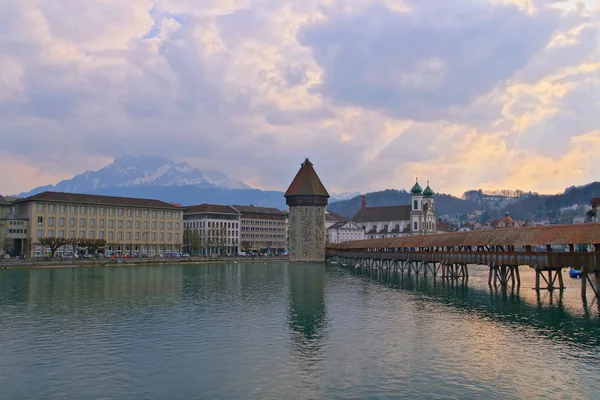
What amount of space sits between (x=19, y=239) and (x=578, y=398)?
278 feet

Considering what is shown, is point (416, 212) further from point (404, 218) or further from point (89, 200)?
point (89, 200)

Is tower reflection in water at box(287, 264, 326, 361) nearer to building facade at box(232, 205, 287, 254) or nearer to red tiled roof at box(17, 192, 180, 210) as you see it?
red tiled roof at box(17, 192, 180, 210)

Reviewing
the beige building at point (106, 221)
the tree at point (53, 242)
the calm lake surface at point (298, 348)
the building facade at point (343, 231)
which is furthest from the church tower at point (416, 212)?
the calm lake surface at point (298, 348)

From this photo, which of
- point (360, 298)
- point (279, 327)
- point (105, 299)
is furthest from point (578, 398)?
point (105, 299)

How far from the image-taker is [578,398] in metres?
14.6

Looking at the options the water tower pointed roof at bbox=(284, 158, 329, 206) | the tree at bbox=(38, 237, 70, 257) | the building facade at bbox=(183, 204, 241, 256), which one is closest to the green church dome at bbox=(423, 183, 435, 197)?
the building facade at bbox=(183, 204, 241, 256)

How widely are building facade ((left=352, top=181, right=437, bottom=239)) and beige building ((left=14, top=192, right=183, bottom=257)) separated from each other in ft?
185

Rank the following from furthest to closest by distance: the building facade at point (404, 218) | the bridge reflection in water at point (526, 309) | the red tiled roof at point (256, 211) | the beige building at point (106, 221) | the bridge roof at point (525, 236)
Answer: the building facade at point (404, 218) < the red tiled roof at point (256, 211) < the beige building at point (106, 221) < the bridge roof at point (525, 236) < the bridge reflection in water at point (526, 309)

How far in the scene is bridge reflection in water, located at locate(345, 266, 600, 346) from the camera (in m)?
23.5

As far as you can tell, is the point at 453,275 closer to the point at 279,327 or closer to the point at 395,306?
the point at 395,306

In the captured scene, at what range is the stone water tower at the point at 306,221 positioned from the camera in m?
99.0

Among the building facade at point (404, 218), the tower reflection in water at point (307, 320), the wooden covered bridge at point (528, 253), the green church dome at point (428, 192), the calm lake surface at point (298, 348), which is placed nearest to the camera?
the calm lake surface at point (298, 348)

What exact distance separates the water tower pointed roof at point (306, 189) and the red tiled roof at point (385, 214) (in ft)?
160

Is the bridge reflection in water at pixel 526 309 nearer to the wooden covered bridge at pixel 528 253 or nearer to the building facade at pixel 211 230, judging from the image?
the wooden covered bridge at pixel 528 253
